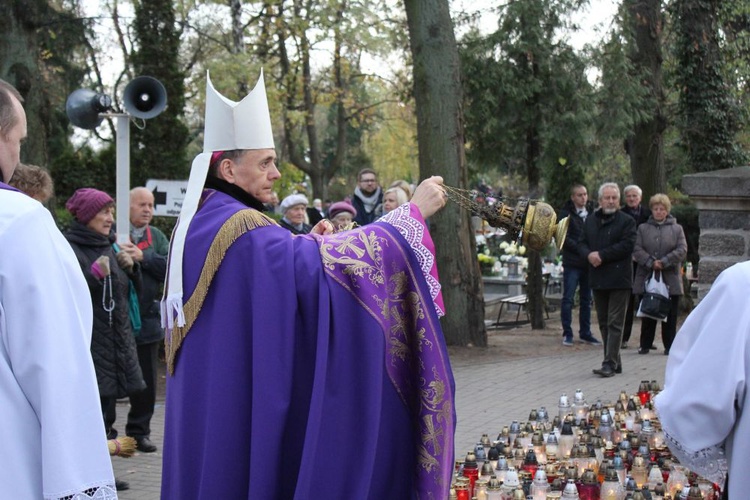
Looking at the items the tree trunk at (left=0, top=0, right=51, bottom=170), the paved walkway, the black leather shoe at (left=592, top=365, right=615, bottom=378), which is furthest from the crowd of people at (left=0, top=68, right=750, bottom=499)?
the tree trunk at (left=0, top=0, right=51, bottom=170)

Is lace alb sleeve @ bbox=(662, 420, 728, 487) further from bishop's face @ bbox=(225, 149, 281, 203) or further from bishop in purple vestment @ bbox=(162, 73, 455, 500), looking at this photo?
bishop's face @ bbox=(225, 149, 281, 203)

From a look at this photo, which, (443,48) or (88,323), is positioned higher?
(443,48)

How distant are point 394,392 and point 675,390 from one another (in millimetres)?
1289

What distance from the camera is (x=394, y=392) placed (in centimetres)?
386

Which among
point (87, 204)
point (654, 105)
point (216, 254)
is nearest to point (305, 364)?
point (216, 254)

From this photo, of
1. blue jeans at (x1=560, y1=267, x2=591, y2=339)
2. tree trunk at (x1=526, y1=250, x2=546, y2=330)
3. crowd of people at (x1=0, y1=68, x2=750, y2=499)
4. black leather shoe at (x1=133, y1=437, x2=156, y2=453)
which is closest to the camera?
crowd of people at (x1=0, y1=68, x2=750, y2=499)

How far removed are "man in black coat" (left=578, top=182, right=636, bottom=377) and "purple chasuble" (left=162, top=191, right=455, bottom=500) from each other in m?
6.74

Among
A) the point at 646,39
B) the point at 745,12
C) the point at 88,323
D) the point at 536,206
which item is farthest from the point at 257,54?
the point at 88,323

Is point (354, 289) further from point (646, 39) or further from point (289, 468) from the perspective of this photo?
point (646, 39)

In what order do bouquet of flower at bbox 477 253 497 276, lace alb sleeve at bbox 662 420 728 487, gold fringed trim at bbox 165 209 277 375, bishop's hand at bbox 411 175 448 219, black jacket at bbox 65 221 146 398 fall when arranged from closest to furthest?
lace alb sleeve at bbox 662 420 728 487 < gold fringed trim at bbox 165 209 277 375 < bishop's hand at bbox 411 175 448 219 < black jacket at bbox 65 221 146 398 < bouquet of flower at bbox 477 253 497 276

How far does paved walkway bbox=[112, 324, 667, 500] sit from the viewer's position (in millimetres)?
7180

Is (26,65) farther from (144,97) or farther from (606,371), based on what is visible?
(606,371)

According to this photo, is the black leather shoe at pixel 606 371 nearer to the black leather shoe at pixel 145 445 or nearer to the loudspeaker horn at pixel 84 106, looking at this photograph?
the black leather shoe at pixel 145 445

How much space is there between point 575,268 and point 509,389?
343 cm
